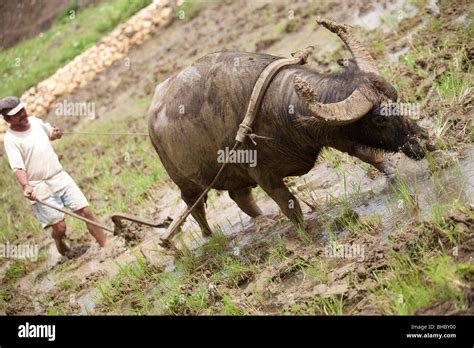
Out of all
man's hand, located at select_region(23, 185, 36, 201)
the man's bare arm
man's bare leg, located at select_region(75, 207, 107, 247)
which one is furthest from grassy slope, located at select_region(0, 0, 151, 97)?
man's hand, located at select_region(23, 185, 36, 201)

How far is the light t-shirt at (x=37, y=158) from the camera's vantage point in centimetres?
676

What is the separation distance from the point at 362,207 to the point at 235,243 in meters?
1.21

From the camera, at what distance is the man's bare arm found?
6390 millimetres

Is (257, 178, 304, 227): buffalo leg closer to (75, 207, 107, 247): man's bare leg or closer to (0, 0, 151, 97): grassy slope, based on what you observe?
(75, 207, 107, 247): man's bare leg

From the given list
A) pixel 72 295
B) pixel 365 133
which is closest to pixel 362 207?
pixel 365 133

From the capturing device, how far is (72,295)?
6430mm
